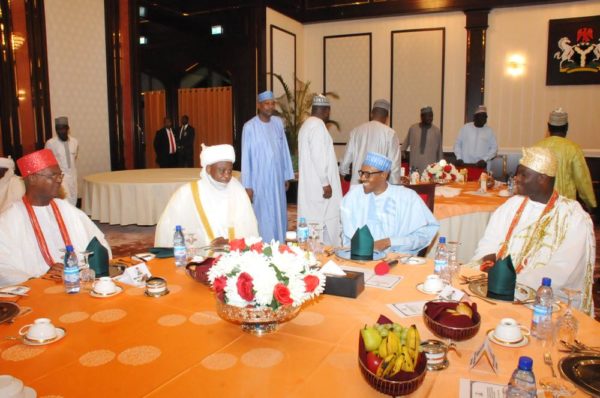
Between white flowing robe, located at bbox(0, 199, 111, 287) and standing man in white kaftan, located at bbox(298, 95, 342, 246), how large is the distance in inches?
112

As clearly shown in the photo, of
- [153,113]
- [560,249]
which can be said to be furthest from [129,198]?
[153,113]

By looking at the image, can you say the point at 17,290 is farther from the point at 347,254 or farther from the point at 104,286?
the point at 347,254

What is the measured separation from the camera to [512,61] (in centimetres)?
922

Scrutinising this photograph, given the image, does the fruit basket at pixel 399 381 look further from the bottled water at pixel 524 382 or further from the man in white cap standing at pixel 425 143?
the man in white cap standing at pixel 425 143

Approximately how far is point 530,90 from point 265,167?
20.6 ft

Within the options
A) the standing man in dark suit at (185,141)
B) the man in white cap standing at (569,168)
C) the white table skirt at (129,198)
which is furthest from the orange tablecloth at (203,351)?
the standing man in dark suit at (185,141)

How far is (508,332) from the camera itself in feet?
5.40

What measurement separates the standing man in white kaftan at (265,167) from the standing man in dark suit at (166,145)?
20.4 feet

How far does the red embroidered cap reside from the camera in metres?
2.69

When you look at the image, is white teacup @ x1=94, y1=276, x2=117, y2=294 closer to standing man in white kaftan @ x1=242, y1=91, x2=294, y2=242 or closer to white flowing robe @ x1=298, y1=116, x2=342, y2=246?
standing man in white kaftan @ x1=242, y1=91, x2=294, y2=242

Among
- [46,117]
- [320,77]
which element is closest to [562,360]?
[46,117]

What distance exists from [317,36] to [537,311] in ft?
32.2

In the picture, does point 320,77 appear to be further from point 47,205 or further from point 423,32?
point 47,205

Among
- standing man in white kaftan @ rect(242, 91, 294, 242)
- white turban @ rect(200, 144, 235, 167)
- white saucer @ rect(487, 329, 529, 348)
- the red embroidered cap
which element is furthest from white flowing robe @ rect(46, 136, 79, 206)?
white saucer @ rect(487, 329, 529, 348)
